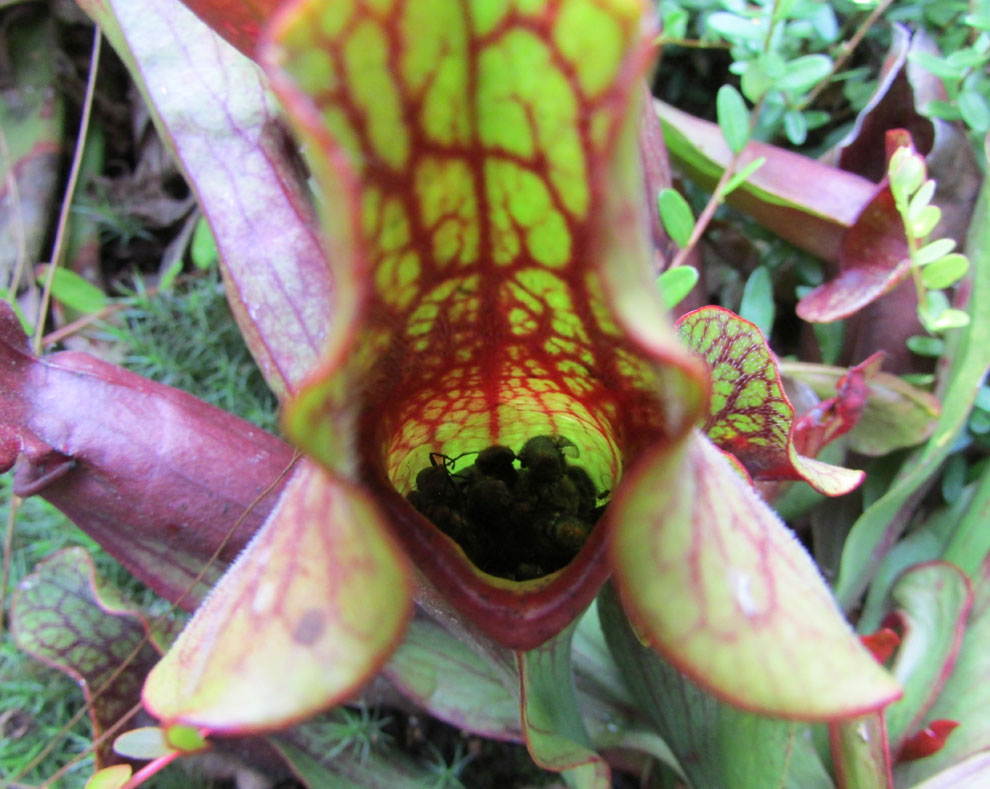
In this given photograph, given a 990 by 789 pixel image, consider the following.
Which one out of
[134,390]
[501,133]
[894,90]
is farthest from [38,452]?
[894,90]

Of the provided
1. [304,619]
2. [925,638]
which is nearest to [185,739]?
→ [304,619]

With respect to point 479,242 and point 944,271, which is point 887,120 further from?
point 479,242

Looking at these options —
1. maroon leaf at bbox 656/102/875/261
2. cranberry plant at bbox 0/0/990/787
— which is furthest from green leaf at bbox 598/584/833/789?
maroon leaf at bbox 656/102/875/261

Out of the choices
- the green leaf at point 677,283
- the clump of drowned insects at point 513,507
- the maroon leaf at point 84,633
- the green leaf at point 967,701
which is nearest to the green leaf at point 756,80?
the green leaf at point 677,283

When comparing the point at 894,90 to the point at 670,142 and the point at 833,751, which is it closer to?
the point at 670,142

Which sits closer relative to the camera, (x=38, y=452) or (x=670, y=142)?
(x=38, y=452)

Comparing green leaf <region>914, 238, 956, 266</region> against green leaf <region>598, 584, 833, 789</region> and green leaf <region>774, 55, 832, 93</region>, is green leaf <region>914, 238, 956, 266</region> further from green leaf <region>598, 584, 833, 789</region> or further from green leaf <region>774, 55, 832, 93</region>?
green leaf <region>598, 584, 833, 789</region>
